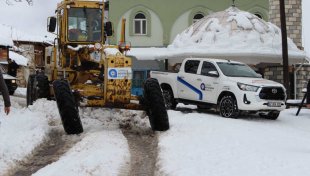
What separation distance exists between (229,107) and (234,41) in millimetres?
Result: 9807

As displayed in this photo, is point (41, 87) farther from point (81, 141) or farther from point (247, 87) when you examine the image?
point (247, 87)

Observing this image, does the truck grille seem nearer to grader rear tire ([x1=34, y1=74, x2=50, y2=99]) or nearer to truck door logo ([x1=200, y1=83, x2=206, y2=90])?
truck door logo ([x1=200, y1=83, x2=206, y2=90])

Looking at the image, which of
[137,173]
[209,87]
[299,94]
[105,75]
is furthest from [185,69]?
[299,94]

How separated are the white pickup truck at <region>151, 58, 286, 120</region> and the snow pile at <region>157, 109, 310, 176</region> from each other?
690mm

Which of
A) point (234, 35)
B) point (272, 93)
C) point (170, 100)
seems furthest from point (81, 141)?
point (234, 35)

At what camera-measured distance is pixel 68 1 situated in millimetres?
14836

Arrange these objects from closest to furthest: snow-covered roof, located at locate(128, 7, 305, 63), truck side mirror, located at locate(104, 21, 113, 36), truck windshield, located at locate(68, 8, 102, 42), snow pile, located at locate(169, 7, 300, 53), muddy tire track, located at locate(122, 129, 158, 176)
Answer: muddy tire track, located at locate(122, 129, 158, 176)
truck side mirror, located at locate(104, 21, 113, 36)
truck windshield, located at locate(68, 8, 102, 42)
snow-covered roof, located at locate(128, 7, 305, 63)
snow pile, located at locate(169, 7, 300, 53)

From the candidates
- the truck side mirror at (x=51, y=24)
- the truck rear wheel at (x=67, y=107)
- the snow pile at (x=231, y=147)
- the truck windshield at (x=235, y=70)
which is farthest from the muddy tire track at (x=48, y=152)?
the truck windshield at (x=235, y=70)

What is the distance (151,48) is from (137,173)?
23.6 meters

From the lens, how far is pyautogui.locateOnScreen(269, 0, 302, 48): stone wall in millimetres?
30719

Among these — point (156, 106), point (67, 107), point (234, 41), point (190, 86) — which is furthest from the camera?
point (234, 41)

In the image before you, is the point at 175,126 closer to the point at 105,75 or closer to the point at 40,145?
the point at 105,75

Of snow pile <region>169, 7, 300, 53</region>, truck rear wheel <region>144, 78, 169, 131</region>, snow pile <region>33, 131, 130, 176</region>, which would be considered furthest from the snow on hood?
snow pile <region>169, 7, 300, 53</region>

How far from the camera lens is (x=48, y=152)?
35.2 ft
